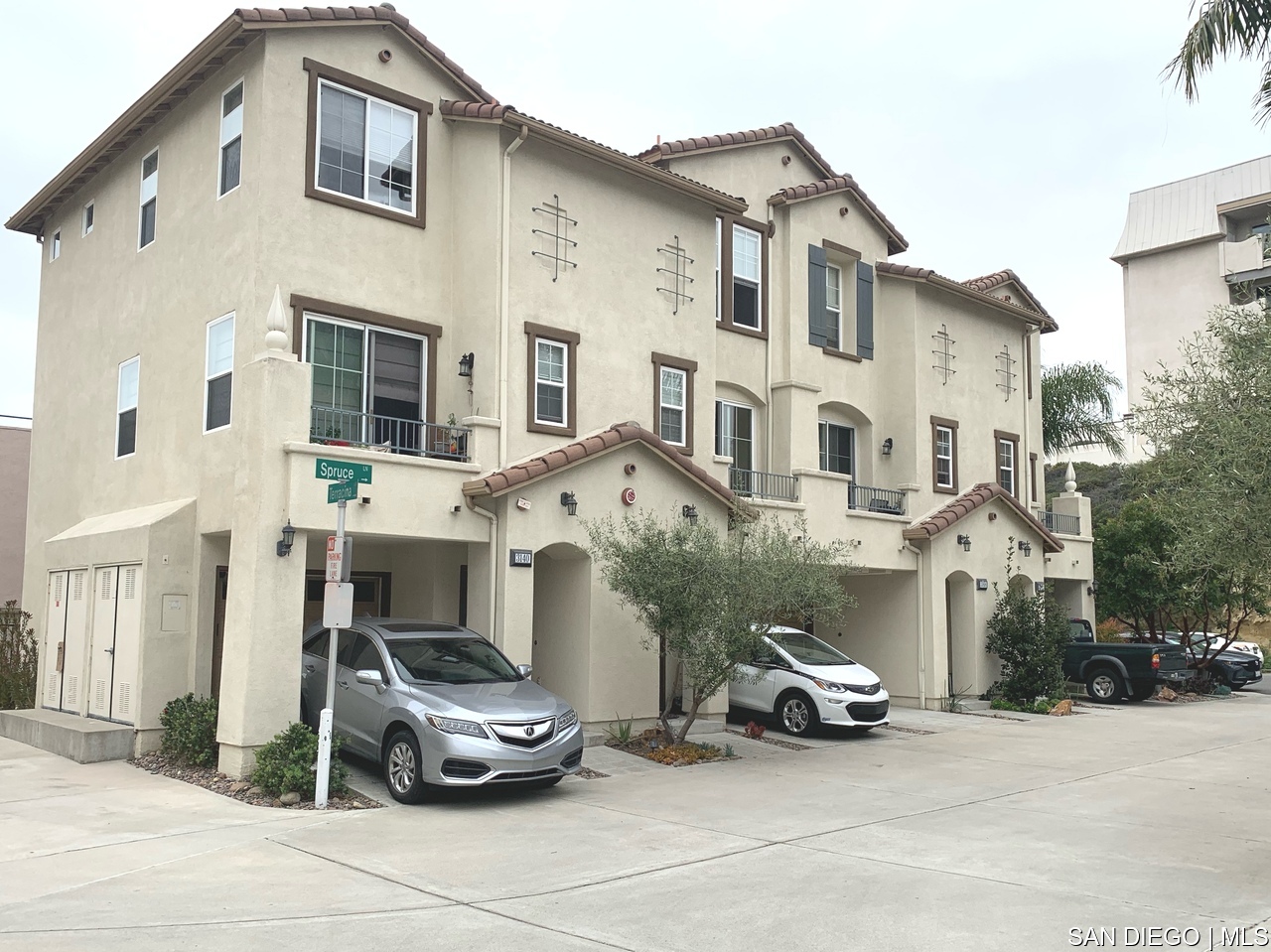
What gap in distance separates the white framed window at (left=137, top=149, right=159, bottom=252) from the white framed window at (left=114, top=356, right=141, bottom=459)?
1.95 m

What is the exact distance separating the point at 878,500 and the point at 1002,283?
7.77 meters

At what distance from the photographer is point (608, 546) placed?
49.4ft

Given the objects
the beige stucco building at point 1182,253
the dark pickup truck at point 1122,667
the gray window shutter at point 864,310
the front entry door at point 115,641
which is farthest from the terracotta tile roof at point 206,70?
the beige stucco building at point 1182,253

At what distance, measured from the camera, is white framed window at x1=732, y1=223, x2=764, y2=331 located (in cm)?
2145

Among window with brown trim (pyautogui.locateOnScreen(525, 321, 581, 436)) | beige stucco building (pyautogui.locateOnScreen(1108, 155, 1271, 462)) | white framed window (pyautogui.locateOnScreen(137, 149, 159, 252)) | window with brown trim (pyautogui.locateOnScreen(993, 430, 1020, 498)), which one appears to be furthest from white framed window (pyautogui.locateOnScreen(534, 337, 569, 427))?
beige stucco building (pyautogui.locateOnScreen(1108, 155, 1271, 462))

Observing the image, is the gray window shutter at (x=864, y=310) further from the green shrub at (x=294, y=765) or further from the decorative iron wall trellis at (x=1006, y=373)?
the green shrub at (x=294, y=765)

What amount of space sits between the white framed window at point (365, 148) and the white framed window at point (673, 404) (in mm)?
5054

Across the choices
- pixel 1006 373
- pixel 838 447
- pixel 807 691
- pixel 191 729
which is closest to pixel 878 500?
pixel 838 447

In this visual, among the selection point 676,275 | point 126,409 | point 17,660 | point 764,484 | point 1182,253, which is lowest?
point 17,660

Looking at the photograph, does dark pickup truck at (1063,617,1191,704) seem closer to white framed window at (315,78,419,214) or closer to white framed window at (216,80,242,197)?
white framed window at (315,78,419,214)

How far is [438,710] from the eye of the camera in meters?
11.7

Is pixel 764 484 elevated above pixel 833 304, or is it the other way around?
pixel 833 304

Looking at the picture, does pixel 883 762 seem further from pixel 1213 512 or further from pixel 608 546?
pixel 1213 512

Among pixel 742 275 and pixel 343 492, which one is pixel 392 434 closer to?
pixel 343 492
